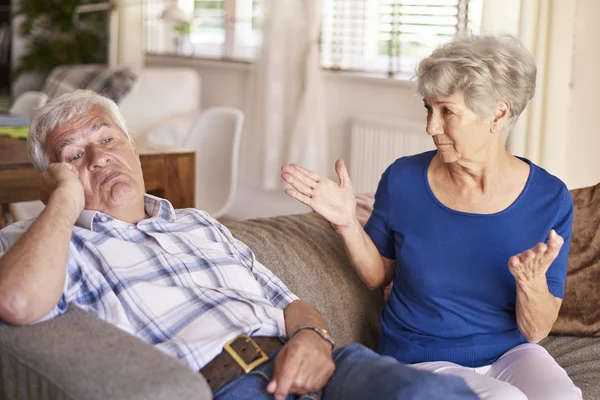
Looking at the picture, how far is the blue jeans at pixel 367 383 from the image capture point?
4.68 ft

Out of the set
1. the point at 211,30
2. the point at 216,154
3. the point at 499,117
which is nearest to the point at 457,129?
the point at 499,117

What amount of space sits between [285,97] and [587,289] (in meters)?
2.86

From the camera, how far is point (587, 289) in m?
2.28

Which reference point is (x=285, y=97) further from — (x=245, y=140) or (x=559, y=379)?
(x=559, y=379)

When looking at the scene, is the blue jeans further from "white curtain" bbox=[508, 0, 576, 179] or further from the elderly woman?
"white curtain" bbox=[508, 0, 576, 179]

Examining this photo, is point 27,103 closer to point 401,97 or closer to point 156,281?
point 401,97

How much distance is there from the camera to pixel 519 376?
182cm

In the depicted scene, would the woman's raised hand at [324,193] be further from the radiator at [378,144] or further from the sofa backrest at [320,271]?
the radiator at [378,144]

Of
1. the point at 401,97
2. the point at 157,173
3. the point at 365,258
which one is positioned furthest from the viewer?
the point at 401,97

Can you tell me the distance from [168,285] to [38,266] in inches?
11.6

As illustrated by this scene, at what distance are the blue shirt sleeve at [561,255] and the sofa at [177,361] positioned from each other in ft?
0.85

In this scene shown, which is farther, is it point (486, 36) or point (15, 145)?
point (15, 145)

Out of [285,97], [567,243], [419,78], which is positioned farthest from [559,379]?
[285,97]

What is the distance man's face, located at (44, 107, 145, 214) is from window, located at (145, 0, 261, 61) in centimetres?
346
